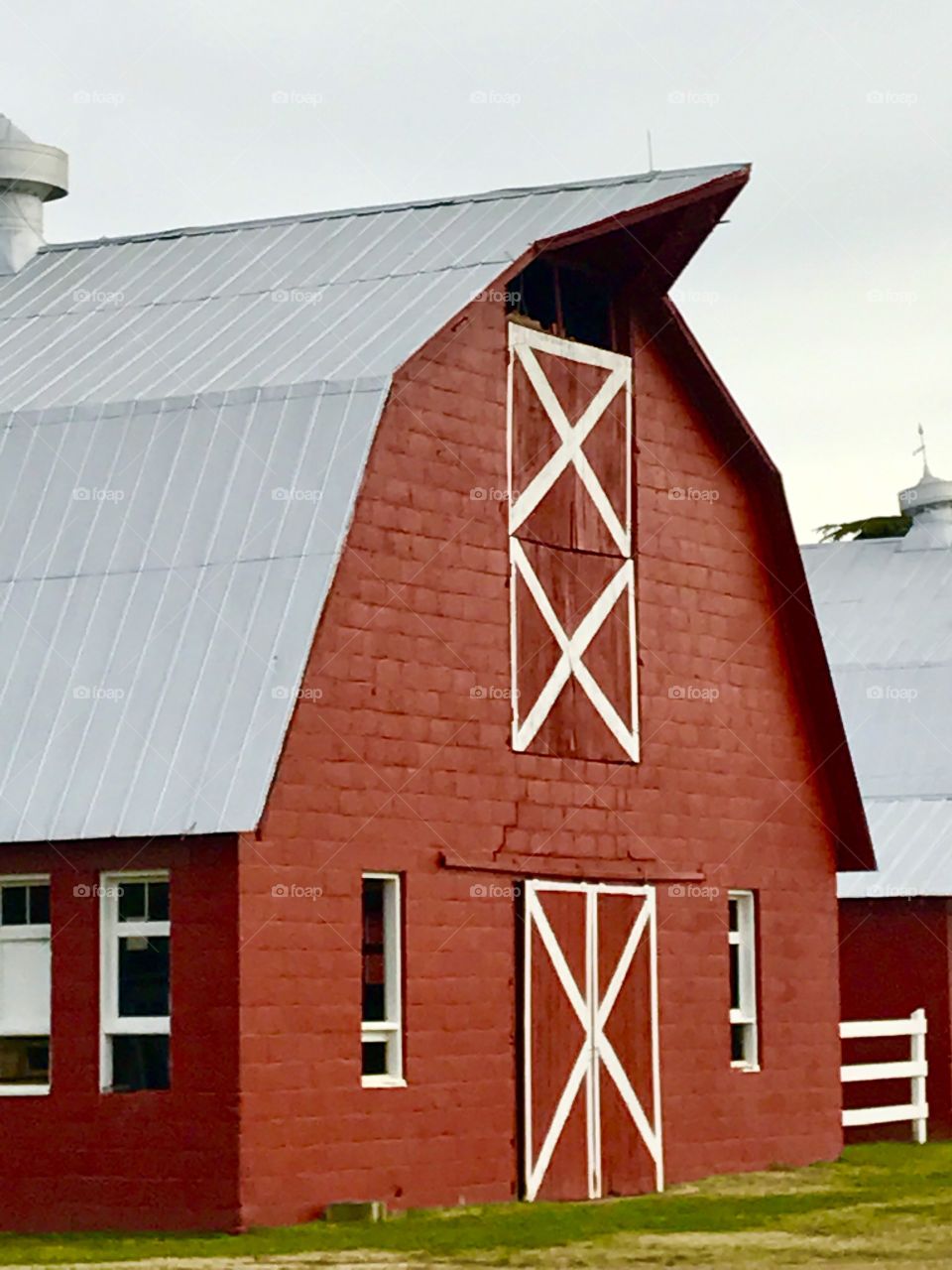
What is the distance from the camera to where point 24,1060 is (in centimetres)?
2198

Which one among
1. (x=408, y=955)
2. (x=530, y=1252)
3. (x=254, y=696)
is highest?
(x=254, y=696)

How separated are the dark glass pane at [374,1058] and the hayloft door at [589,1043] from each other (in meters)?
1.64

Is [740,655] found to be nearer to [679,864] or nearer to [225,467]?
[679,864]

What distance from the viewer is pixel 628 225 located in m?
25.5

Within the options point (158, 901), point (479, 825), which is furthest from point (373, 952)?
point (158, 901)

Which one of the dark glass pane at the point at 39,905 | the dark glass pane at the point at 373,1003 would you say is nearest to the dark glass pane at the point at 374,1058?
the dark glass pane at the point at 373,1003

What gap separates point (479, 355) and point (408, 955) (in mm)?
5042

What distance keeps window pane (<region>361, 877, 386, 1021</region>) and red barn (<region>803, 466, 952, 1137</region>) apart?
11.5m

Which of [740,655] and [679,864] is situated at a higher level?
[740,655]

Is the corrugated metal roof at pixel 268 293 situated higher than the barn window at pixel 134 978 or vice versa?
the corrugated metal roof at pixel 268 293

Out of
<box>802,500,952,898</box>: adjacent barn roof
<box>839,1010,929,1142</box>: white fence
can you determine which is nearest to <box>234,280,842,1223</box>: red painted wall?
<box>839,1010,929,1142</box>: white fence

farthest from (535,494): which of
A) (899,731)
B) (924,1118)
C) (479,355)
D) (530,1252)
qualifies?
(899,731)

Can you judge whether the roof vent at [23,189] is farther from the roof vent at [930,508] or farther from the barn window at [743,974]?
the roof vent at [930,508]

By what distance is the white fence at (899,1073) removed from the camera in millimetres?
30703
